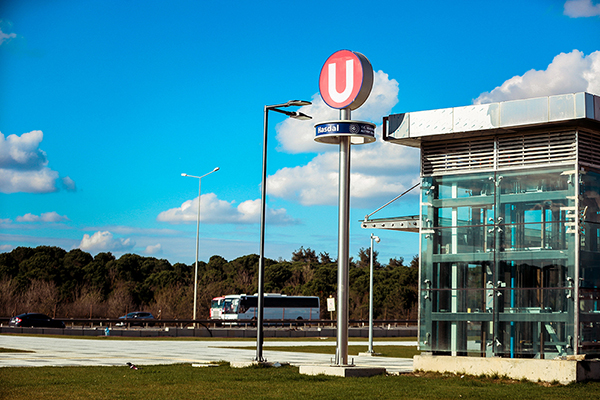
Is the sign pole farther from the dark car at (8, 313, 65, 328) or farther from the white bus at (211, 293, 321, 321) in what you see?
the white bus at (211, 293, 321, 321)

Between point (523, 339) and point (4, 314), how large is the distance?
5419 centimetres

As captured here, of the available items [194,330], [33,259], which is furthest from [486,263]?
[33,259]

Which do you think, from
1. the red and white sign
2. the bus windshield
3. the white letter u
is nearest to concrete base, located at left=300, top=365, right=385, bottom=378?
the red and white sign

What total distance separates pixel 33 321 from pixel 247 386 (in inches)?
1560

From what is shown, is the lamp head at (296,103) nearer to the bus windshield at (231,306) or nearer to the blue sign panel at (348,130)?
the blue sign panel at (348,130)

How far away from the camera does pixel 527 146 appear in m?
17.1

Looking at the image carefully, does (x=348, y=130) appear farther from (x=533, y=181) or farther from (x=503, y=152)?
(x=533, y=181)

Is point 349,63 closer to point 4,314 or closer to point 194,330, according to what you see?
point 194,330

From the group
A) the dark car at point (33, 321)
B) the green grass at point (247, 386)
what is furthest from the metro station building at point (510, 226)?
the dark car at point (33, 321)

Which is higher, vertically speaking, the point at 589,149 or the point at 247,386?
the point at 589,149

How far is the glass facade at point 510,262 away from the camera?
16.2m

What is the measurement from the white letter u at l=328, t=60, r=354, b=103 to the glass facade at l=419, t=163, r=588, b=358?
3.20 m

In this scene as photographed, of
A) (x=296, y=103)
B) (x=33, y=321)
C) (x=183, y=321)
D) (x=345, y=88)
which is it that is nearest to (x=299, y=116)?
(x=296, y=103)

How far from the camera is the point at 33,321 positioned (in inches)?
1962
